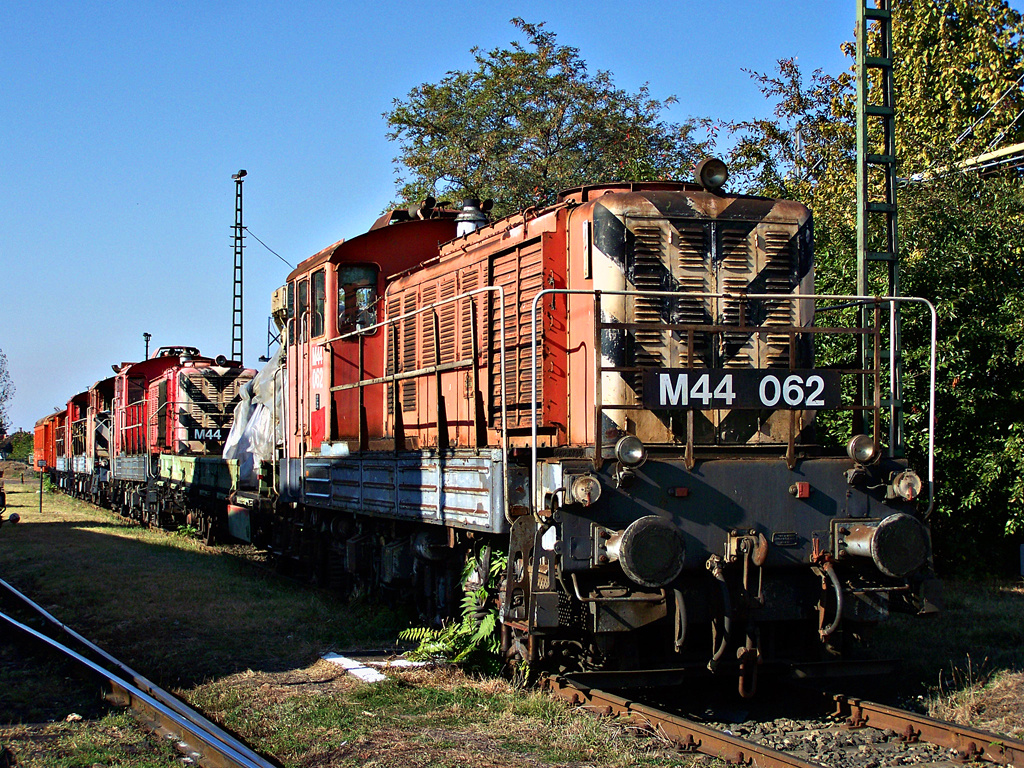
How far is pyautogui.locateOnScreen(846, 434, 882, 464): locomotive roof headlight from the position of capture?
6523mm

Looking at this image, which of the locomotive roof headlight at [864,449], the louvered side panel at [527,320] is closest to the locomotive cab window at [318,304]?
the louvered side panel at [527,320]

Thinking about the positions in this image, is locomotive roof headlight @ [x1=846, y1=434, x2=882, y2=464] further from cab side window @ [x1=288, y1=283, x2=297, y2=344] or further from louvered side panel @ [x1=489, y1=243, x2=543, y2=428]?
cab side window @ [x1=288, y1=283, x2=297, y2=344]

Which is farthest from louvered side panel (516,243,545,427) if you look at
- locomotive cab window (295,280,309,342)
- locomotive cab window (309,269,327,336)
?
locomotive cab window (295,280,309,342)

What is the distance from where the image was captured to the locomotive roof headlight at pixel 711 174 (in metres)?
7.27

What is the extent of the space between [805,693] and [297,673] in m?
3.76

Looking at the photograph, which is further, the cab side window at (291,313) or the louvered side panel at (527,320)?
the cab side window at (291,313)

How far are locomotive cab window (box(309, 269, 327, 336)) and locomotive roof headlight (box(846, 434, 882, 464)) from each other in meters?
6.25

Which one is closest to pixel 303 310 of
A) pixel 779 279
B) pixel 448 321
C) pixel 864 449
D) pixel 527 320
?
pixel 448 321

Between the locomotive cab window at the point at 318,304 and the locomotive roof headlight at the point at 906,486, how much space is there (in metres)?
6.47

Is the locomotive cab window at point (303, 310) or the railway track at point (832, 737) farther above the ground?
the locomotive cab window at point (303, 310)

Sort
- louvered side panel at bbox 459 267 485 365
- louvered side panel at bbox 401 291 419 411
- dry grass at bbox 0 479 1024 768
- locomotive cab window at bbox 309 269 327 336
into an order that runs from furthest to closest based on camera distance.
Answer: locomotive cab window at bbox 309 269 327 336 < louvered side panel at bbox 401 291 419 411 < louvered side panel at bbox 459 267 485 365 < dry grass at bbox 0 479 1024 768

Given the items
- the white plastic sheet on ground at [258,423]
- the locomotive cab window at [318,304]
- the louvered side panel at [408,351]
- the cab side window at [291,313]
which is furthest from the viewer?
the white plastic sheet on ground at [258,423]

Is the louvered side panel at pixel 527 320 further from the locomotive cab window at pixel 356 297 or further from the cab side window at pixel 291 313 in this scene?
the cab side window at pixel 291 313

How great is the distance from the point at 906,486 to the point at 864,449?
1.31 feet
